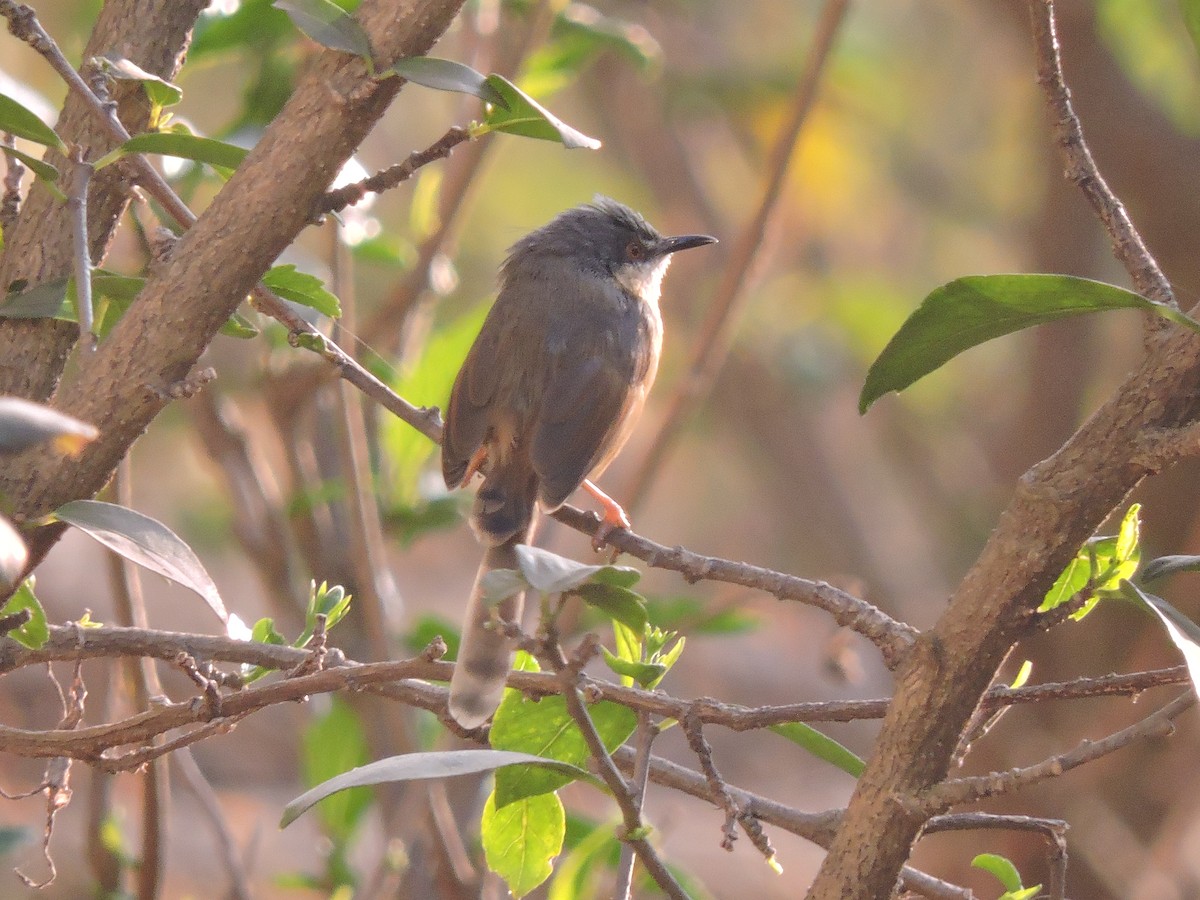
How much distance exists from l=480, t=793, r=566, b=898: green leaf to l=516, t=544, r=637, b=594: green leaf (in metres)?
0.65

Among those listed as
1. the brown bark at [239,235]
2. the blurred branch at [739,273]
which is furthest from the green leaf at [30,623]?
the blurred branch at [739,273]

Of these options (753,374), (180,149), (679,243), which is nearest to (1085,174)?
(180,149)

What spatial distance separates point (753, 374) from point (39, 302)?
5.46 metres

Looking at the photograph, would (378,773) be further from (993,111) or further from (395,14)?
(993,111)

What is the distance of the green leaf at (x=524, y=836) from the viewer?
182 cm

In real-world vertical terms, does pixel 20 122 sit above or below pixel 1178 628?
above

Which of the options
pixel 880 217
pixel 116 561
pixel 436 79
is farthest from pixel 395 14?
pixel 880 217

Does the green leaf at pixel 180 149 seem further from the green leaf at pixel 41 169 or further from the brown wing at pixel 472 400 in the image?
the brown wing at pixel 472 400

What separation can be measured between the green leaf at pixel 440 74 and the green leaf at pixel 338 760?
6.88 feet

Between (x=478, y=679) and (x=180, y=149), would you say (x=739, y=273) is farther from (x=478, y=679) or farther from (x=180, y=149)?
(x=180, y=149)

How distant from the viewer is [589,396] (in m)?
3.45

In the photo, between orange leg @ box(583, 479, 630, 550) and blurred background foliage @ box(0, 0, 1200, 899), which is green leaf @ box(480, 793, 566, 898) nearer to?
orange leg @ box(583, 479, 630, 550)

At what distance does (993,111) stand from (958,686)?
27.3 ft

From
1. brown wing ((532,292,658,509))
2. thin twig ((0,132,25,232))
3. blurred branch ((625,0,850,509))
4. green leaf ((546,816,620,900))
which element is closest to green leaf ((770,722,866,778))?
green leaf ((546,816,620,900))
